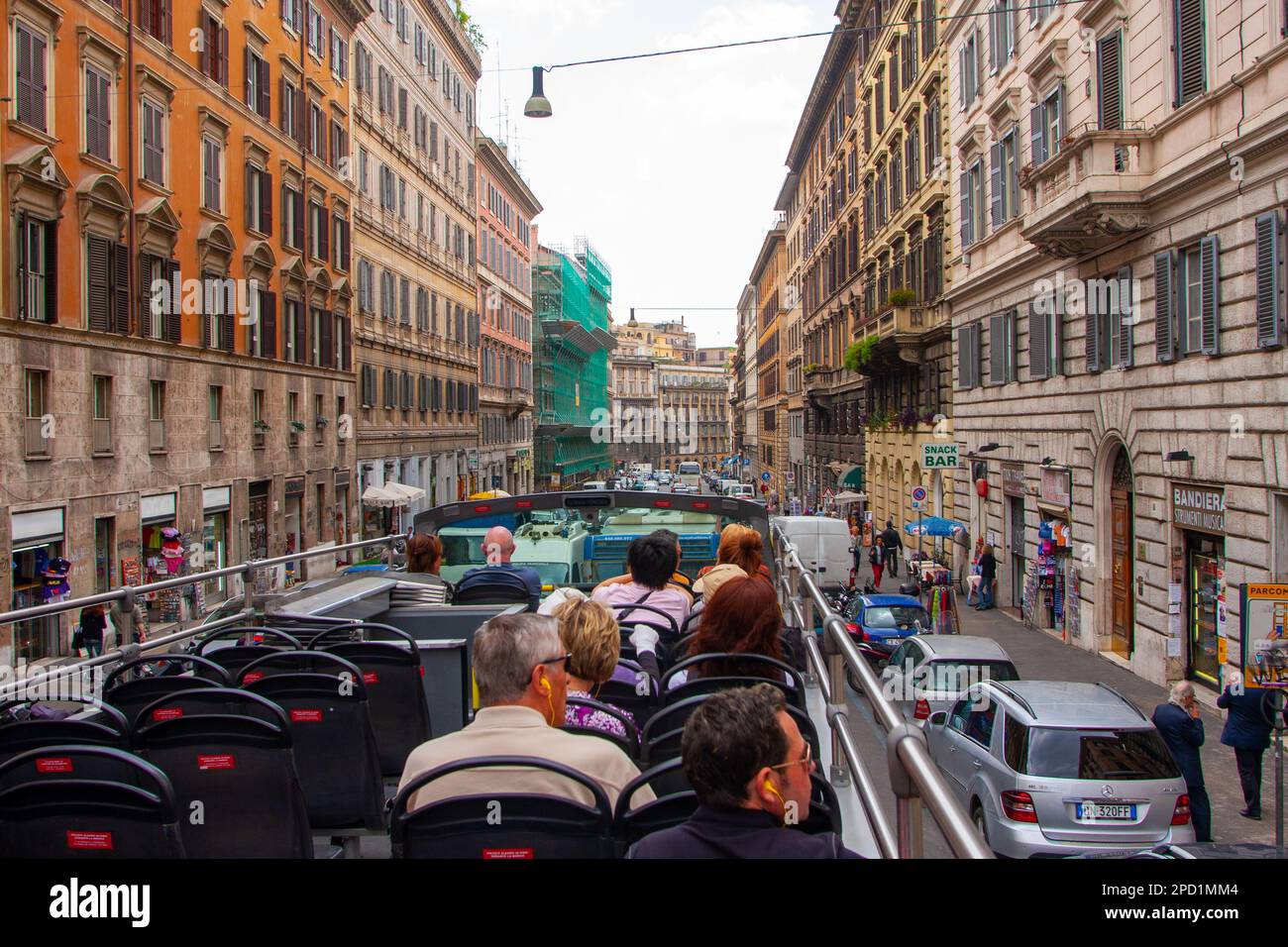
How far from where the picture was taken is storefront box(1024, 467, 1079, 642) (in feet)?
76.7

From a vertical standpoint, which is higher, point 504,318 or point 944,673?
point 504,318

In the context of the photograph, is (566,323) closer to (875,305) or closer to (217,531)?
(875,305)

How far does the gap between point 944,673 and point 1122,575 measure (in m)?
9.37

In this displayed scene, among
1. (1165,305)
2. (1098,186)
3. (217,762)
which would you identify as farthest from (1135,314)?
(217,762)

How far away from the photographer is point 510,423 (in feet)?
234

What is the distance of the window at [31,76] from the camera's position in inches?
795

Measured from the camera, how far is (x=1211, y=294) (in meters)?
16.4

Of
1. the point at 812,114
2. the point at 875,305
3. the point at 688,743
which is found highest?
the point at 812,114

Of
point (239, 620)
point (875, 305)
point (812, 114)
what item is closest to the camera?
point (239, 620)

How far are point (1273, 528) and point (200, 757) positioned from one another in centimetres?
1493


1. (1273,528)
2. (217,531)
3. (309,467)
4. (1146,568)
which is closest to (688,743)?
(1273,528)

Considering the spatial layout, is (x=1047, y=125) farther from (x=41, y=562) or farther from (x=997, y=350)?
(x=41, y=562)

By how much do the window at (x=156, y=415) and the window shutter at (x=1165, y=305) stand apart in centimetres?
2083

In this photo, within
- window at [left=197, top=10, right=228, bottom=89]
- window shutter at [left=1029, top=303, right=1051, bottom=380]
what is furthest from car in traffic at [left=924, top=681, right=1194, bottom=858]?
window at [left=197, top=10, right=228, bottom=89]
